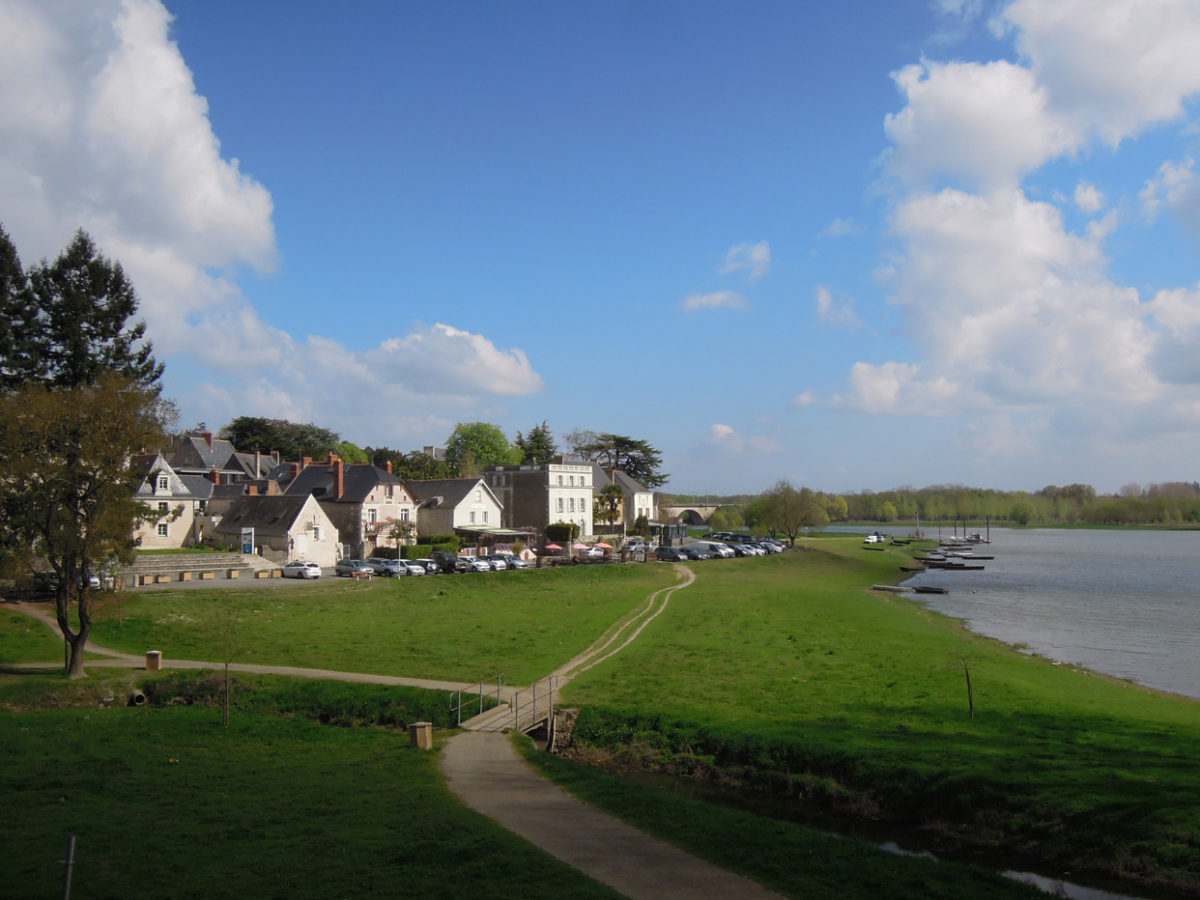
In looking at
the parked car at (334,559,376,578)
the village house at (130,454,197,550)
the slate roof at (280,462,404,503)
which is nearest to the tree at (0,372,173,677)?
the parked car at (334,559,376,578)

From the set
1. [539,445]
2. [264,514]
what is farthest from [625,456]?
[264,514]

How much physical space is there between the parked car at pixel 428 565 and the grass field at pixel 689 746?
1800 cm

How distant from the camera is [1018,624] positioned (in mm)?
47688

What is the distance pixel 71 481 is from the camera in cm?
2845

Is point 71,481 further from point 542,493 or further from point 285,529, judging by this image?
point 542,493

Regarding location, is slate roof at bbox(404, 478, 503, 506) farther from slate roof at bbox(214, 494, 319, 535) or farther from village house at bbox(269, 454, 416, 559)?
slate roof at bbox(214, 494, 319, 535)

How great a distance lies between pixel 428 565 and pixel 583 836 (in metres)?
46.7

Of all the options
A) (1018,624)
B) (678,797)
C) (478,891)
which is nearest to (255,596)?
(678,797)

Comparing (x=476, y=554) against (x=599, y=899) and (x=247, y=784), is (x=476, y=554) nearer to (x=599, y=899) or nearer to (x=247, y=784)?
(x=247, y=784)

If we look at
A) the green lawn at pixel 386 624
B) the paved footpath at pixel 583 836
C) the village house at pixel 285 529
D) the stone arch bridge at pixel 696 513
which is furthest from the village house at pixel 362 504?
the stone arch bridge at pixel 696 513

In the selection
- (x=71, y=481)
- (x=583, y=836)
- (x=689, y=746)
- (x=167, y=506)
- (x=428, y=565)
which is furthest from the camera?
(x=167, y=506)

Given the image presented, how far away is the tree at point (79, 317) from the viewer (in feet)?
165

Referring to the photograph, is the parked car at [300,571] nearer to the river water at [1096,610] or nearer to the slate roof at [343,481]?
the slate roof at [343,481]

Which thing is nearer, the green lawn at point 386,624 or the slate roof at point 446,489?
the green lawn at point 386,624
